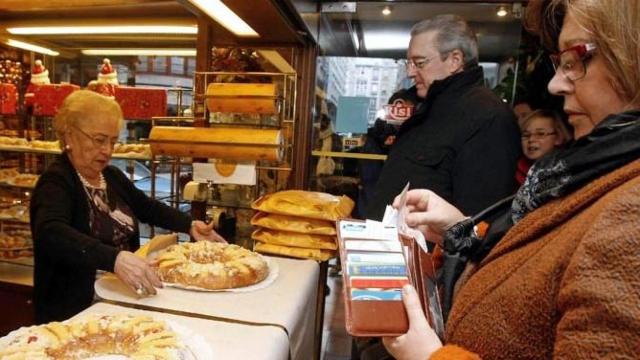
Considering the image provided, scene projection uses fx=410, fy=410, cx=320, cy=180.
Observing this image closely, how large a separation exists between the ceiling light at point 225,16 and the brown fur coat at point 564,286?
1232 mm

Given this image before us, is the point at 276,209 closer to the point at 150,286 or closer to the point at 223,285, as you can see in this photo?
the point at 223,285

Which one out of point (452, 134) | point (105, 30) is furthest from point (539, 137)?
point (105, 30)

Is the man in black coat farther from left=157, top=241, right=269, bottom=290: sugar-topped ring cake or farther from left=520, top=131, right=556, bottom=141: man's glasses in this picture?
left=520, top=131, right=556, bottom=141: man's glasses

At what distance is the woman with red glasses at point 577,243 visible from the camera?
0.44 meters

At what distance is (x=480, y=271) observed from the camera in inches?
28.7

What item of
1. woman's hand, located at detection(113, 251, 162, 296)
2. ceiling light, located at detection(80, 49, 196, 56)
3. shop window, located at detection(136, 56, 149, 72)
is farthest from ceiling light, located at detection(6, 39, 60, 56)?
woman's hand, located at detection(113, 251, 162, 296)

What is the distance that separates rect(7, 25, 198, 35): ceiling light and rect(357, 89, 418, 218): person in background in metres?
1.23

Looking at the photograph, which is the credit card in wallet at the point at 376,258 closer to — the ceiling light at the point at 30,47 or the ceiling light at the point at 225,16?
the ceiling light at the point at 225,16

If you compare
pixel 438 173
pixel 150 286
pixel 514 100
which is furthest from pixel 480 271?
pixel 514 100

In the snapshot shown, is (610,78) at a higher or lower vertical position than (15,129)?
higher

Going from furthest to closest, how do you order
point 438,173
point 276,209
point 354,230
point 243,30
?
1. point 243,30
2. point 276,209
3. point 438,173
4. point 354,230

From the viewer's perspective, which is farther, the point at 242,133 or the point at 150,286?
the point at 242,133

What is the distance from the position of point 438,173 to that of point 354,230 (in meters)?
0.67

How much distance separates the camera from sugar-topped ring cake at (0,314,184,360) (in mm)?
794
